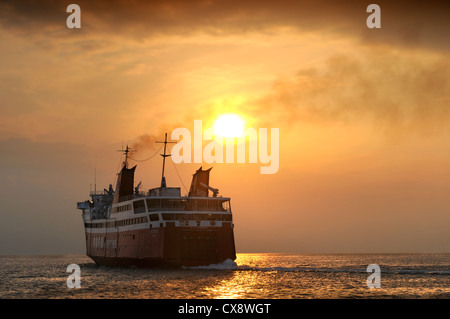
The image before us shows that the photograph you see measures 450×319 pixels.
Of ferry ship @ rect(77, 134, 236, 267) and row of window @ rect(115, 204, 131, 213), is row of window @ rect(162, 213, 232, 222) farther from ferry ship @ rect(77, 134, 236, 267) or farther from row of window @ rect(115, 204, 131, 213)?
row of window @ rect(115, 204, 131, 213)

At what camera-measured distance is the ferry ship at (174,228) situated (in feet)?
243

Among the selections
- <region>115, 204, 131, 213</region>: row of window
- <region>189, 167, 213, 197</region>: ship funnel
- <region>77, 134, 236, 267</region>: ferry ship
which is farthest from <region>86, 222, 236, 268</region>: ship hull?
<region>189, 167, 213, 197</region>: ship funnel

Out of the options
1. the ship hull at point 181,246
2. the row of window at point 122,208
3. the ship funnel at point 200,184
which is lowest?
the ship hull at point 181,246

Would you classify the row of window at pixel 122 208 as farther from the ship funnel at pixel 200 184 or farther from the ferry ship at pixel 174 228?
the ship funnel at pixel 200 184

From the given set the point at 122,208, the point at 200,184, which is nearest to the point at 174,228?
the point at 200,184

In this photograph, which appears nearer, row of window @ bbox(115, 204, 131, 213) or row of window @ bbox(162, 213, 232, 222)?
row of window @ bbox(162, 213, 232, 222)

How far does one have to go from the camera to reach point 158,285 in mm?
58031

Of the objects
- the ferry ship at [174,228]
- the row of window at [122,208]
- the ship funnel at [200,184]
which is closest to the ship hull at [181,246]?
the ferry ship at [174,228]

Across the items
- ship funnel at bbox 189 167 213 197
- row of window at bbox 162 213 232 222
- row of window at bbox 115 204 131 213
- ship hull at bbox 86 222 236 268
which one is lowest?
ship hull at bbox 86 222 236 268

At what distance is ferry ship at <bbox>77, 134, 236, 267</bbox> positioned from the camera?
74.2 meters
